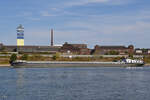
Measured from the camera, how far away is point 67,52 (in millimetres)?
116375

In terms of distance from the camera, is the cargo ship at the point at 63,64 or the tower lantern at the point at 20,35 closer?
the cargo ship at the point at 63,64

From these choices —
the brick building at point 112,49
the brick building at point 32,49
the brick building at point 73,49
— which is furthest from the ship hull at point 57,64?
the brick building at point 73,49

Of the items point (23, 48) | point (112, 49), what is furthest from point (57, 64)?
point (112, 49)

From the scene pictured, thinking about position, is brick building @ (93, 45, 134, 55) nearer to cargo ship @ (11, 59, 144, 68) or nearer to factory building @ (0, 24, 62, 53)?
factory building @ (0, 24, 62, 53)

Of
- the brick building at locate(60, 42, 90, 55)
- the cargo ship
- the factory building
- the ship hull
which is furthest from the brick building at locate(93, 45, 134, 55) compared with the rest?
the ship hull

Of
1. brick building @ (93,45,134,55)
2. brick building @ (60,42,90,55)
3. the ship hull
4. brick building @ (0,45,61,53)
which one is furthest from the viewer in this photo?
brick building @ (93,45,134,55)

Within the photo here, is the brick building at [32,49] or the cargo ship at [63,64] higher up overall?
the brick building at [32,49]

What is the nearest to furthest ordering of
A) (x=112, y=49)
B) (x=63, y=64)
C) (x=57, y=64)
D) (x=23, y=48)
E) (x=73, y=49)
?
(x=57, y=64), (x=63, y=64), (x=23, y=48), (x=73, y=49), (x=112, y=49)

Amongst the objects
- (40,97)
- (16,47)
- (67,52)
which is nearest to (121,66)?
(67,52)

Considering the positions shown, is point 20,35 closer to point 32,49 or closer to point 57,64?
point 32,49

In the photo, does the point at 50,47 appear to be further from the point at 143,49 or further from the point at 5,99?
the point at 5,99

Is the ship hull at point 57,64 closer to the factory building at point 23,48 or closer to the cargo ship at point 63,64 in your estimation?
the cargo ship at point 63,64

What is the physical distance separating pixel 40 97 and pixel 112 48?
317ft

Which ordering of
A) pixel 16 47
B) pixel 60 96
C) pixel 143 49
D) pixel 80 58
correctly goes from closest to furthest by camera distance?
1. pixel 60 96
2. pixel 80 58
3. pixel 16 47
4. pixel 143 49
